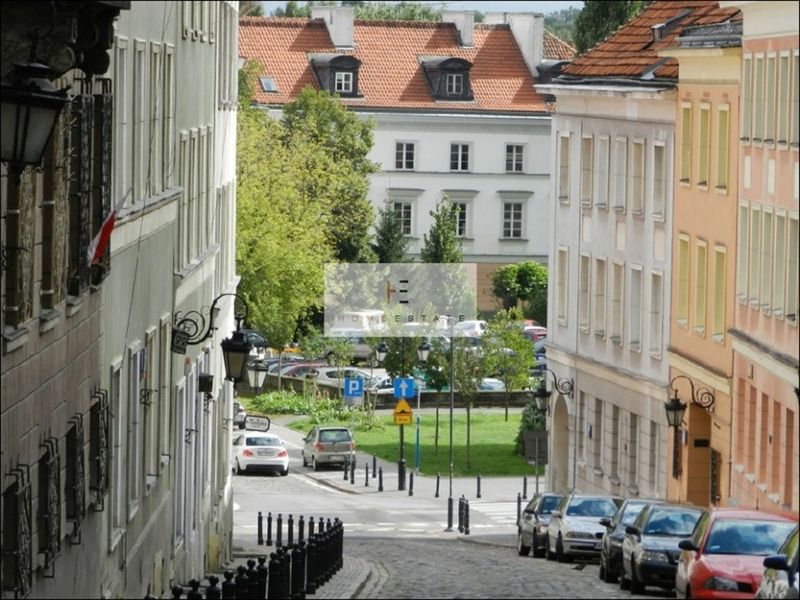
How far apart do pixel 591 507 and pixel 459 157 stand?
62.9 m

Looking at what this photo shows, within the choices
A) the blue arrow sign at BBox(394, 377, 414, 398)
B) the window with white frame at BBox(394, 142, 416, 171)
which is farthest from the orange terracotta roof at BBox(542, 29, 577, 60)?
the blue arrow sign at BBox(394, 377, 414, 398)

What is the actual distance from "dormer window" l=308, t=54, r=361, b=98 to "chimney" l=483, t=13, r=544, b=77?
677 centimetres

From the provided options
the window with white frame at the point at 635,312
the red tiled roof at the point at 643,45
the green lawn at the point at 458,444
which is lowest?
the green lawn at the point at 458,444

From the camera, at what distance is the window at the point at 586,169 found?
54344mm

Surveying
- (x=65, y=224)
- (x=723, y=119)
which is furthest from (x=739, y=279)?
(x=65, y=224)

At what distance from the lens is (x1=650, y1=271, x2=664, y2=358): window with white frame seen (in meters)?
49.0

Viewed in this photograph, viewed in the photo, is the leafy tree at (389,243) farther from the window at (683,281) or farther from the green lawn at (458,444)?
the window at (683,281)

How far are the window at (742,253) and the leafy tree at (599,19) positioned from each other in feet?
118

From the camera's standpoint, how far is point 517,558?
1492 inches

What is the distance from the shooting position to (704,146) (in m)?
45.6

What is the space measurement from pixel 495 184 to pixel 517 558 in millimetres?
61618

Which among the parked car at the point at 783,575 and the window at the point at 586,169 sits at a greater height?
the window at the point at 586,169

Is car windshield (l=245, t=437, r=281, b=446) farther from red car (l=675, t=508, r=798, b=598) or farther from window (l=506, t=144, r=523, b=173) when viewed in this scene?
red car (l=675, t=508, r=798, b=598)

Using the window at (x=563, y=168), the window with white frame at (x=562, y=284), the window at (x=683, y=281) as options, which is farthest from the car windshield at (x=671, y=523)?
the window at (x=563, y=168)
